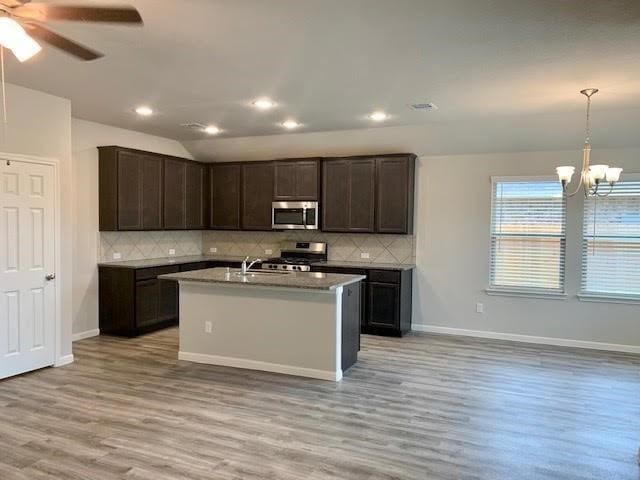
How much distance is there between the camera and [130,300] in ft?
20.2

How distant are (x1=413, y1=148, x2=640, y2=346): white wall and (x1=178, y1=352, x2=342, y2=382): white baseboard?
259 cm

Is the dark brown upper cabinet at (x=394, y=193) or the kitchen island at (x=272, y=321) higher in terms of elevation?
the dark brown upper cabinet at (x=394, y=193)

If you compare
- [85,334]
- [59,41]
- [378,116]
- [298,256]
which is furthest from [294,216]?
[59,41]

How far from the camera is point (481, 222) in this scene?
657 cm

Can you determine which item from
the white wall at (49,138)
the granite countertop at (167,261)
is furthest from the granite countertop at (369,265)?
the white wall at (49,138)

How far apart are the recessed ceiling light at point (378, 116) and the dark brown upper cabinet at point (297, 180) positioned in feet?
5.15

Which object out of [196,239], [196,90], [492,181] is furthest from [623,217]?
[196,239]

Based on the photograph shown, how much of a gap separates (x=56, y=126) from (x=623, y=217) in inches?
250

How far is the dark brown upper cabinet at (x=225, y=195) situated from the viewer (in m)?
7.76

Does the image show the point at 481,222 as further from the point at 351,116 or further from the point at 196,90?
the point at 196,90

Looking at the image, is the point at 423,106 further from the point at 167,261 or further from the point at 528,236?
the point at 167,261

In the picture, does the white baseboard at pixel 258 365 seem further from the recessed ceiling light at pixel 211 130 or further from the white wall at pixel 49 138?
the recessed ceiling light at pixel 211 130

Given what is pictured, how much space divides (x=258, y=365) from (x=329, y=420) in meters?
1.43

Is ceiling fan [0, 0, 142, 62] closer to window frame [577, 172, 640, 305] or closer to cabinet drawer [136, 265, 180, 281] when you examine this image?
cabinet drawer [136, 265, 180, 281]
